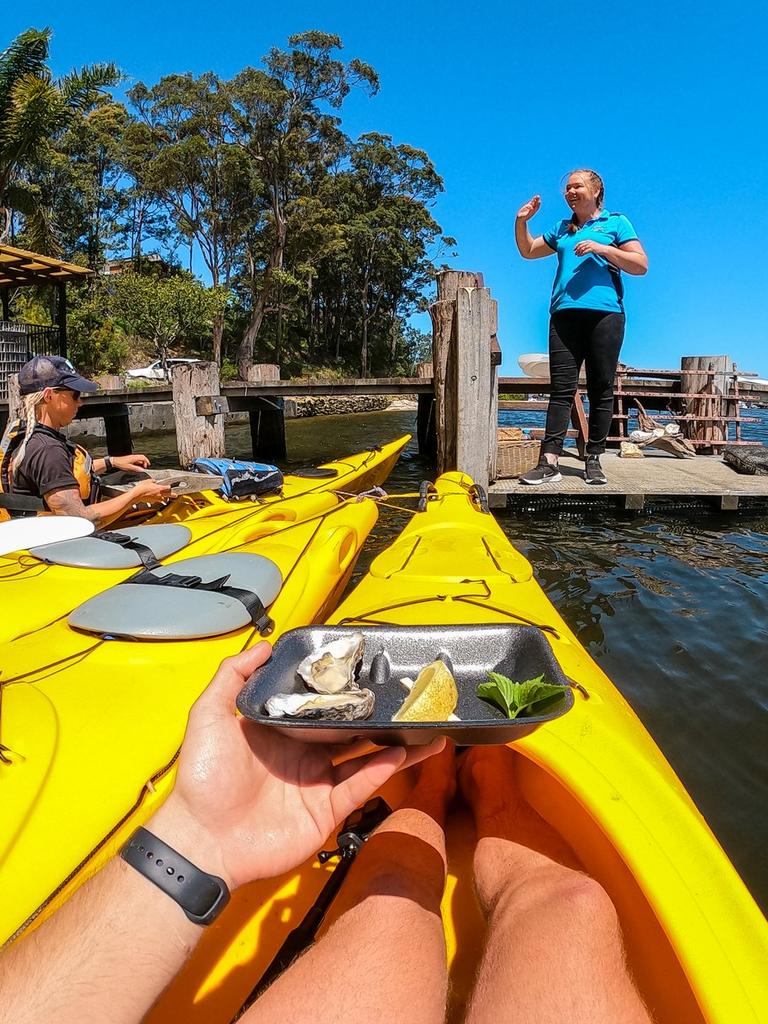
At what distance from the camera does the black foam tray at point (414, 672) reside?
107cm

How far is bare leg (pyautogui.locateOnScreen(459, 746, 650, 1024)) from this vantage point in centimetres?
97

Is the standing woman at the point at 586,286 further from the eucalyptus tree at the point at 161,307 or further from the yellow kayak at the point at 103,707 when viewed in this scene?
the eucalyptus tree at the point at 161,307

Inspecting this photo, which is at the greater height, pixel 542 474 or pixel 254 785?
pixel 542 474

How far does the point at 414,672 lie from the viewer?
1.50 meters

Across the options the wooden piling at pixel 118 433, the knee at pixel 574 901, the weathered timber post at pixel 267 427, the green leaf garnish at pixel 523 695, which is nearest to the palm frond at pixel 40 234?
the wooden piling at pixel 118 433

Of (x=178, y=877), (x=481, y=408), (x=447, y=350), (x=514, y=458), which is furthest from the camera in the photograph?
(x=514, y=458)

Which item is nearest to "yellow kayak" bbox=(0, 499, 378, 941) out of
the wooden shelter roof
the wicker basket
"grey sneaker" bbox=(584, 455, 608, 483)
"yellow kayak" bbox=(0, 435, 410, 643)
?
"yellow kayak" bbox=(0, 435, 410, 643)

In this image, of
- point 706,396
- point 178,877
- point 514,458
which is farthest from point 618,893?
point 706,396

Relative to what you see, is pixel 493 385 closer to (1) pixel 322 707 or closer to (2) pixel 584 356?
(2) pixel 584 356

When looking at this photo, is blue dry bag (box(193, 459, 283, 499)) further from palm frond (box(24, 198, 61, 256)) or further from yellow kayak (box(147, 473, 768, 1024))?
palm frond (box(24, 198, 61, 256))

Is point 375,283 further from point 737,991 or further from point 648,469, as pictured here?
point 737,991

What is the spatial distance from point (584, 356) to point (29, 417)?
4.40m

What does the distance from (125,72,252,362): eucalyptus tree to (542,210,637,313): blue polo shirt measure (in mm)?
23470

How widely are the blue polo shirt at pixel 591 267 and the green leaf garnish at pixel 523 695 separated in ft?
14.9
